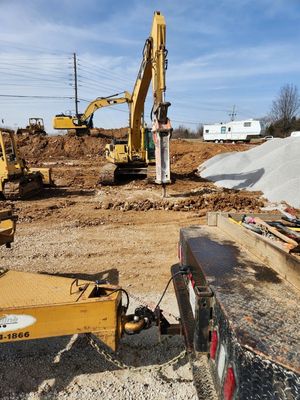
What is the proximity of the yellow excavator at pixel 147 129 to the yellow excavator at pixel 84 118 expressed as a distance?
4.88ft

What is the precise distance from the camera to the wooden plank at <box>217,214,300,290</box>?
211cm

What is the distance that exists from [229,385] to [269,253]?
1.07 metres

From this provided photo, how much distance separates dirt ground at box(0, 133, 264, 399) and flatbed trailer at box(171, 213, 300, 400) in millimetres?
787

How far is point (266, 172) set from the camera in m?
13.6

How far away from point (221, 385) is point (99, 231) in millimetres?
6091

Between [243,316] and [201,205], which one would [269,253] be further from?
[201,205]

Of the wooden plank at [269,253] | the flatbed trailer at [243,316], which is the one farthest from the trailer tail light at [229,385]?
the wooden plank at [269,253]

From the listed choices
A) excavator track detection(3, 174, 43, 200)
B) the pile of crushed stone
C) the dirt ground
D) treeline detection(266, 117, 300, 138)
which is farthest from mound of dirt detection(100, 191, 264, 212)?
treeline detection(266, 117, 300, 138)

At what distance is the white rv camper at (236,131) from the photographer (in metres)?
→ 47.7

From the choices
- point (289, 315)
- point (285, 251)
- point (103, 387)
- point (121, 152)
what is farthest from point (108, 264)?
point (121, 152)

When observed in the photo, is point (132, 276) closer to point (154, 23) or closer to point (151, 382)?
point (151, 382)

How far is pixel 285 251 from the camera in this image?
2.30m

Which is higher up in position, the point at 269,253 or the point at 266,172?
the point at 269,253

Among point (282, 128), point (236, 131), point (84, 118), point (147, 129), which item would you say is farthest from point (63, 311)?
point (282, 128)
